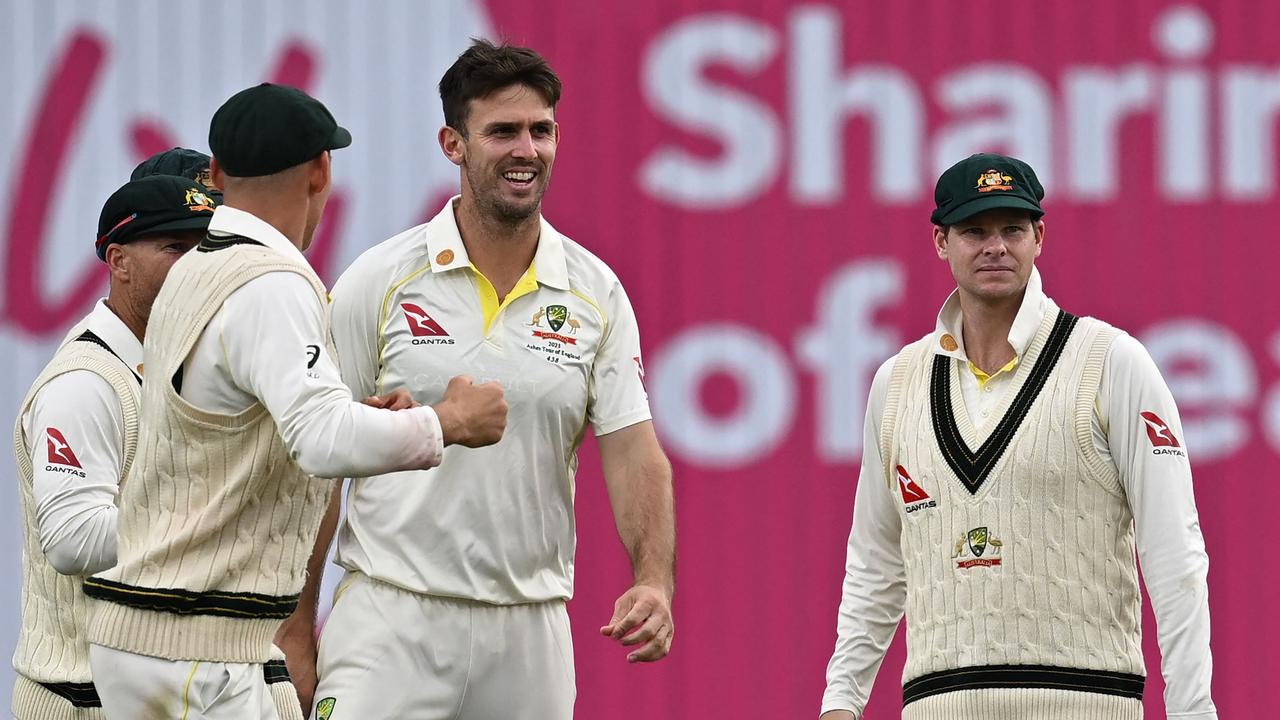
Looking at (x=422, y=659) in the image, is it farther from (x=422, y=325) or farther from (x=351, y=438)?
(x=351, y=438)

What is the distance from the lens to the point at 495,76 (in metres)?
4.26

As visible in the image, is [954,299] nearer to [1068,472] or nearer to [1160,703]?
[1068,472]

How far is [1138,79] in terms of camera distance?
714cm

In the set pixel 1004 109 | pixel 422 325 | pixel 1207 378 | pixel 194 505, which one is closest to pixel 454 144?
pixel 422 325

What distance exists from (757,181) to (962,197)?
277 centimetres

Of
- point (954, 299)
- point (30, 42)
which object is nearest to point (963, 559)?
point (954, 299)

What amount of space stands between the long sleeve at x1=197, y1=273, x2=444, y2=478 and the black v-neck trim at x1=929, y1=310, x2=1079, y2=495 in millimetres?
1383

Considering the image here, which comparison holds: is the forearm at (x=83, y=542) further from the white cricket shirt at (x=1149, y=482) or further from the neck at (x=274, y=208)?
the white cricket shirt at (x=1149, y=482)

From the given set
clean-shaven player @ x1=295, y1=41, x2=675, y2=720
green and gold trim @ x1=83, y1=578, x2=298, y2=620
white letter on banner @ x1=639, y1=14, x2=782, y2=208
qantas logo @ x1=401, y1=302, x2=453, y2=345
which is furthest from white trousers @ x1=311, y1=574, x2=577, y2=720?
white letter on banner @ x1=639, y1=14, x2=782, y2=208

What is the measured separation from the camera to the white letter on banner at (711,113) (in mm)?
7008

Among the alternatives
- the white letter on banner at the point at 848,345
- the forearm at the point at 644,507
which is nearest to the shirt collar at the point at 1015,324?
the forearm at the point at 644,507

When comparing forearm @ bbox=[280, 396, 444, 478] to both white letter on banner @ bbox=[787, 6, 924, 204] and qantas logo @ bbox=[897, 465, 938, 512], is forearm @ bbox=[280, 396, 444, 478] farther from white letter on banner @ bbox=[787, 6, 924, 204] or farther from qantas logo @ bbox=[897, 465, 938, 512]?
white letter on banner @ bbox=[787, 6, 924, 204]

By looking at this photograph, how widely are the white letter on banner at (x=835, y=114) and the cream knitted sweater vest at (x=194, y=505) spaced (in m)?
3.99

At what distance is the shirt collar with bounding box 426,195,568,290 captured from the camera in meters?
4.23
